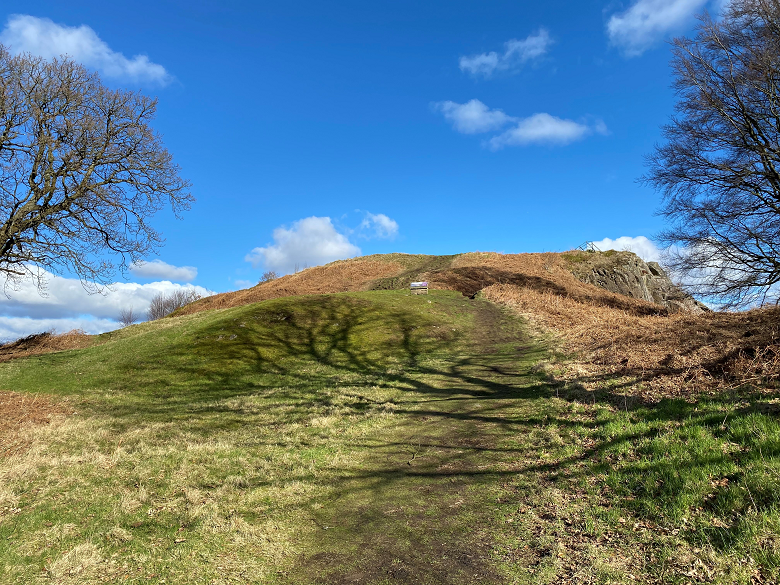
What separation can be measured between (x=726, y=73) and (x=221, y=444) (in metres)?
22.1

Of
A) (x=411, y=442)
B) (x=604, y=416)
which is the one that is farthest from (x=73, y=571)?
(x=604, y=416)

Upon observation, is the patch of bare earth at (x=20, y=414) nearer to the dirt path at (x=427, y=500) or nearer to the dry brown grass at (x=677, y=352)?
the dirt path at (x=427, y=500)

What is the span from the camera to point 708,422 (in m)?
7.17

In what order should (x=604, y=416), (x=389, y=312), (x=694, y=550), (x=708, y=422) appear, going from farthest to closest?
(x=389, y=312)
(x=604, y=416)
(x=708, y=422)
(x=694, y=550)

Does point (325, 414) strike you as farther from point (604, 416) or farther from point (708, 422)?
point (708, 422)

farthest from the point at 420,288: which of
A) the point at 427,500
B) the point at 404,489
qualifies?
the point at 427,500

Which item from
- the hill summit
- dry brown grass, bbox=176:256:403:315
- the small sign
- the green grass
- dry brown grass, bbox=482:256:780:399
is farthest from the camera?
dry brown grass, bbox=176:256:403:315

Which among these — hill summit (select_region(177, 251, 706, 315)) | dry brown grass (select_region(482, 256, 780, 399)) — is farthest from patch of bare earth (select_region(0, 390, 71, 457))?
hill summit (select_region(177, 251, 706, 315))

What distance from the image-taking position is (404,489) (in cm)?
742

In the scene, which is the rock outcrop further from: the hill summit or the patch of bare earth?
the patch of bare earth

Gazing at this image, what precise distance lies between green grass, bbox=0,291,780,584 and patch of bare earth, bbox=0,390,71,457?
485mm

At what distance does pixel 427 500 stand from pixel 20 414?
13829 millimetres

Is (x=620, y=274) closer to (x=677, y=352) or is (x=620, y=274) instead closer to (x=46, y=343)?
(x=677, y=352)

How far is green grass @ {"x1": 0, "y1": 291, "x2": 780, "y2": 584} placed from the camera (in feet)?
16.8
